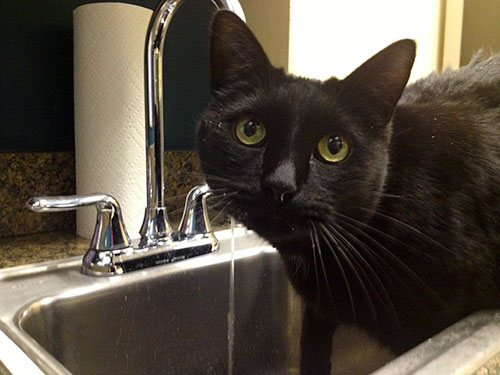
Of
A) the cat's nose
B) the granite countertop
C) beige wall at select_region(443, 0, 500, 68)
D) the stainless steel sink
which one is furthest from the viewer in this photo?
beige wall at select_region(443, 0, 500, 68)

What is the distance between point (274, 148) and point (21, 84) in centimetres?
64

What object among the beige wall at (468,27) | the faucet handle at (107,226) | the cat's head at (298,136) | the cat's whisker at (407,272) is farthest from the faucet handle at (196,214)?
the beige wall at (468,27)

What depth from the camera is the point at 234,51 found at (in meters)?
0.54

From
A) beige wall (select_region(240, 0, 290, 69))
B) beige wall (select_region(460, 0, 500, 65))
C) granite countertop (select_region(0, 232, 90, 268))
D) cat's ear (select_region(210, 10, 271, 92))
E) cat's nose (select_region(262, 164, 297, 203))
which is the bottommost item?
granite countertop (select_region(0, 232, 90, 268))

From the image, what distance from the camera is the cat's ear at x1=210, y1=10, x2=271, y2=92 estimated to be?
527 millimetres

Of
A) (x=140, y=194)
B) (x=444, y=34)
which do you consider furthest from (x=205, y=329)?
A: (x=444, y=34)

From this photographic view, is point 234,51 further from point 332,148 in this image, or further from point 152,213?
point 152,213

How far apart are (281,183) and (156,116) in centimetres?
31

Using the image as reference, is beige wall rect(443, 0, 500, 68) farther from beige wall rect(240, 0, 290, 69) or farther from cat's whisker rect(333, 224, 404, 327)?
cat's whisker rect(333, 224, 404, 327)

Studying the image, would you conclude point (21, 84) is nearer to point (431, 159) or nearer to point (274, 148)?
point (274, 148)

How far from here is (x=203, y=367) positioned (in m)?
0.75

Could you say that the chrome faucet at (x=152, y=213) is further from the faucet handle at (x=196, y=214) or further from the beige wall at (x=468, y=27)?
the beige wall at (x=468, y=27)

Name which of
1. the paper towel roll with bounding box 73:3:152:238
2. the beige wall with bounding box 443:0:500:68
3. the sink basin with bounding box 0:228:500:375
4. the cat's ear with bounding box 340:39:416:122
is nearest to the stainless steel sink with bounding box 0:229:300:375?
the sink basin with bounding box 0:228:500:375

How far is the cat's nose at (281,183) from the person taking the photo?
0.44 meters
